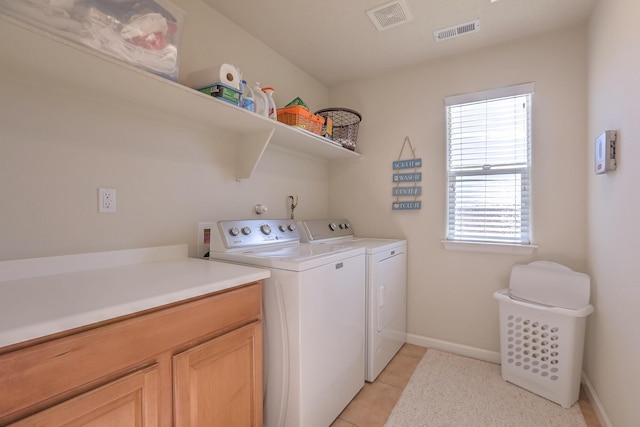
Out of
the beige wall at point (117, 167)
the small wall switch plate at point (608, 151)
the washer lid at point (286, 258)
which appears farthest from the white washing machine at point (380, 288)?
the small wall switch plate at point (608, 151)

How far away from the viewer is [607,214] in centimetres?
156

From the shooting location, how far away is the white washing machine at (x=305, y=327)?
1.37 m

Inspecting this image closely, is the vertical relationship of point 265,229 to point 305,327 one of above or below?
above

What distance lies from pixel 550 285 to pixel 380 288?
3.39 ft

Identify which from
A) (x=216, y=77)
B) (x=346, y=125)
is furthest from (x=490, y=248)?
(x=216, y=77)

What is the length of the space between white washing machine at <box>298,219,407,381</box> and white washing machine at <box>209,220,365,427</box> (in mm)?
195

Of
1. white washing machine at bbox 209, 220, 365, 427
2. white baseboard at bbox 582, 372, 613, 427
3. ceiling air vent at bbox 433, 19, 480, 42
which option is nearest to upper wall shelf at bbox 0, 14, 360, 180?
white washing machine at bbox 209, 220, 365, 427

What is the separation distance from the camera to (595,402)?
1679 millimetres

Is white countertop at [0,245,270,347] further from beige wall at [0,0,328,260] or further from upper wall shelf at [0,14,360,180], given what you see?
upper wall shelf at [0,14,360,180]

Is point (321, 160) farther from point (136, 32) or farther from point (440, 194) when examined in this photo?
point (136, 32)

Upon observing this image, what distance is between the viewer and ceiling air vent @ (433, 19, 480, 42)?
6.51 ft

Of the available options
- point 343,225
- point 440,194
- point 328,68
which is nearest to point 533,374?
point 440,194

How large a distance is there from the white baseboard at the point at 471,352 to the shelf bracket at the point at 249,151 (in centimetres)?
190

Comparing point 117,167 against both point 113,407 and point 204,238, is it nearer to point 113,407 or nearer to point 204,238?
point 204,238
